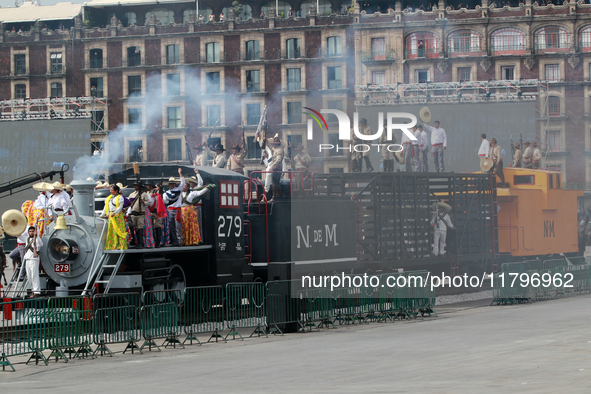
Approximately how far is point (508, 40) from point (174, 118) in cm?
2767

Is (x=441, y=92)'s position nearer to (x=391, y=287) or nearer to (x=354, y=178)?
(x=354, y=178)

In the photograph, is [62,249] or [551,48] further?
[551,48]

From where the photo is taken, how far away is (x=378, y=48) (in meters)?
66.2

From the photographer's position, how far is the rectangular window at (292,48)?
67812 millimetres

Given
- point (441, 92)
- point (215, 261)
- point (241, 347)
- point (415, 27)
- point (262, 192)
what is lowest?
point (241, 347)

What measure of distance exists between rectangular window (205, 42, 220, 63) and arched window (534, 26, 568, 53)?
25.6 meters

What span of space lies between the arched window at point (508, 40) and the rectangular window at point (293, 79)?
15625 millimetres

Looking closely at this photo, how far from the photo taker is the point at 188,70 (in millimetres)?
69312

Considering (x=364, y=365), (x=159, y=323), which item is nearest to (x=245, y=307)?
(x=159, y=323)

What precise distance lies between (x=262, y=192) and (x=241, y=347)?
664 centimetres

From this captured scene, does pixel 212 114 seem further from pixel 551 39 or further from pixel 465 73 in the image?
pixel 551 39

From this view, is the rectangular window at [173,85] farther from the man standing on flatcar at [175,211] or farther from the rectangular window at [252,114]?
the man standing on flatcar at [175,211]

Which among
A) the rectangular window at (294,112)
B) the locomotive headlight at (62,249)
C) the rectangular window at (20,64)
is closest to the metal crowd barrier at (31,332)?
the locomotive headlight at (62,249)

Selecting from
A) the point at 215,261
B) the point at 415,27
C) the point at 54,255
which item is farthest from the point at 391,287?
the point at 415,27
